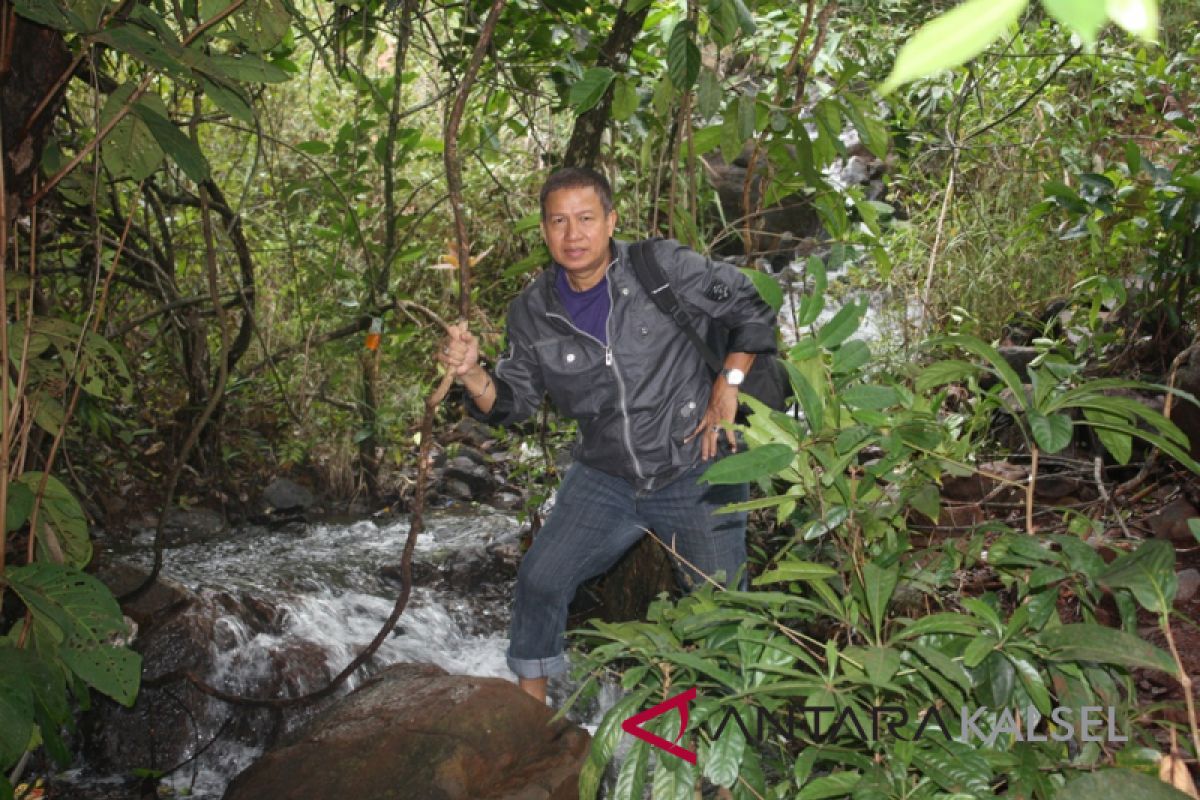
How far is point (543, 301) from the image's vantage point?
2988 millimetres

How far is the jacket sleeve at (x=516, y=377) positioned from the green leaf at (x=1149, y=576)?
187 centimetres

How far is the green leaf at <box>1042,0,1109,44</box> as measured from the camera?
37 centimetres

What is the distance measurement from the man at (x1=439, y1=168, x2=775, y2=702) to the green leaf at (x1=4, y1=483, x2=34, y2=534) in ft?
3.48

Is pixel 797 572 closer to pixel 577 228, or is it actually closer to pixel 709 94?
pixel 577 228

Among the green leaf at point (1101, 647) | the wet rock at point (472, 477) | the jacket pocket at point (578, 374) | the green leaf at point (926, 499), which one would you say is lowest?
the wet rock at point (472, 477)

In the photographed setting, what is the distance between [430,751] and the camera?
2598 mm

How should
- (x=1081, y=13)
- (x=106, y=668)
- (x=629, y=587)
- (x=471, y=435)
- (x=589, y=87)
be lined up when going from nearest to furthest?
(x=1081, y=13)
(x=106, y=668)
(x=589, y=87)
(x=629, y=587)
(x=471, y=435)

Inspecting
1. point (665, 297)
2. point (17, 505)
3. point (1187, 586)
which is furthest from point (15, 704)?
point (1187, 586)

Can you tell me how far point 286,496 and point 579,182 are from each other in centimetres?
383

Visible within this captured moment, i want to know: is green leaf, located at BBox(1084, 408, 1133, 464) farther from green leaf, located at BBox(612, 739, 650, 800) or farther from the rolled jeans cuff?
the rolled jeans cuff

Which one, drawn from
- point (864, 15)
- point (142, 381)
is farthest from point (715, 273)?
point (142, 381)

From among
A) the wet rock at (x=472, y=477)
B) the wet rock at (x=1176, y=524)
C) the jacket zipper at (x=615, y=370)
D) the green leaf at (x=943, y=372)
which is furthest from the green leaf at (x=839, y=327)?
the wet rock at (x=472, y=477)

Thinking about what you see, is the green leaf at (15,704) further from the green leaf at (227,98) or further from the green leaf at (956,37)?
the green leaf at (956,37)

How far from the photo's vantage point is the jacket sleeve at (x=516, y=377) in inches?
118
